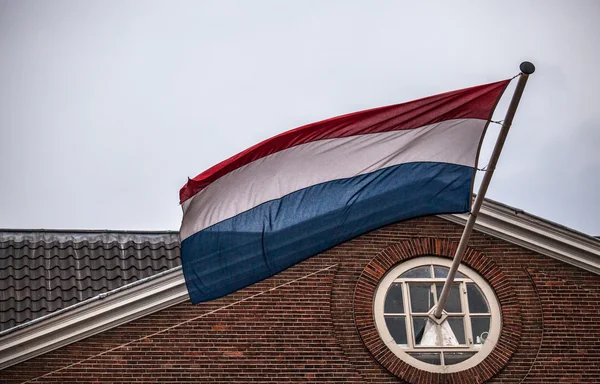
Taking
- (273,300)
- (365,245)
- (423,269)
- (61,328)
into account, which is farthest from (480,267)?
(61,328)

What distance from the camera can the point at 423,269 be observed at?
590 inches

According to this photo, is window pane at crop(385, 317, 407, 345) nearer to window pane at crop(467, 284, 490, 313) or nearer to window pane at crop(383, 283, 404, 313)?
window pane at crop(383, 283, 404, 313)

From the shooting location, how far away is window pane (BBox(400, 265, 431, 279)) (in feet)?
49.0

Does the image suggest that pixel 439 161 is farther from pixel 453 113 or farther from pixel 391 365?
pixel 391 365

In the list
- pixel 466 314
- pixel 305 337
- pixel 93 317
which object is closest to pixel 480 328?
pixel 466 314

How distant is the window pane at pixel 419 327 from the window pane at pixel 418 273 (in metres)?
0.68

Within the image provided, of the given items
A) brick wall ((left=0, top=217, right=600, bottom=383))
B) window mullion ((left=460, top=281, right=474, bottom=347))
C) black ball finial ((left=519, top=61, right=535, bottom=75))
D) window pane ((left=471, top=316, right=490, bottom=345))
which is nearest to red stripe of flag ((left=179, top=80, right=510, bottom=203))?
black ball finial ((left=519, top=61, right=535, bottom=75))

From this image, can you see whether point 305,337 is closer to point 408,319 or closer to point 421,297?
point 408,319

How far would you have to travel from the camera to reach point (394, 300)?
1477 centimetres

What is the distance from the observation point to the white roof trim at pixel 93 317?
46.1 ft

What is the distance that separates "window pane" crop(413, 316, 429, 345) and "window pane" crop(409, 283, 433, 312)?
0.15 m

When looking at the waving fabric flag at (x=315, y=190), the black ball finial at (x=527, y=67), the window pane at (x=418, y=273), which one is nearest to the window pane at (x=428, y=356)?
the window pane at (x=418, y=273)

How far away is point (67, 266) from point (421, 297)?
632 cm

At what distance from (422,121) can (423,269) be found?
13.9 feet
